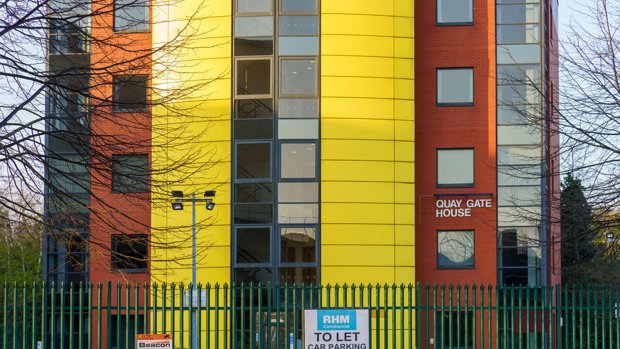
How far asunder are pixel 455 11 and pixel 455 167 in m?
6.80

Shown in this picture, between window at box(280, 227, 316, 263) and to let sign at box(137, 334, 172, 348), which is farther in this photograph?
window at box(280, 227, 316, 263)

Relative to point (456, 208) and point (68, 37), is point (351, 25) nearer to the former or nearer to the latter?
point (456, 208)

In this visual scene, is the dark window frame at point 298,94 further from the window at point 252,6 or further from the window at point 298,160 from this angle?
the window at point 252,6

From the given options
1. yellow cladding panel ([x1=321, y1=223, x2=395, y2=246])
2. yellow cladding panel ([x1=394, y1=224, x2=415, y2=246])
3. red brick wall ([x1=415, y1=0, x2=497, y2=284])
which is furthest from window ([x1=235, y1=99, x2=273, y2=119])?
red brick wall ([x1=415, y1=0, x2=497, y2=284])

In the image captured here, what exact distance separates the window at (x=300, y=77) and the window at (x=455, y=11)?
23.4 ft

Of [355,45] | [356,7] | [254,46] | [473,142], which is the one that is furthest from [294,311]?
[473,142]

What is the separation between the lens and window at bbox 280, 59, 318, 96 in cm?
4338

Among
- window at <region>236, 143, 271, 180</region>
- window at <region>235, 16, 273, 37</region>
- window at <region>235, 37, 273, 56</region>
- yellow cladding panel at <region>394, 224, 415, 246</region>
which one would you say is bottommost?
yellow cladding panel at <region>394, 224, 415, 246</region>

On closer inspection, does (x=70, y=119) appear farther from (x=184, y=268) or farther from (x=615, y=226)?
(x=184, y=268)

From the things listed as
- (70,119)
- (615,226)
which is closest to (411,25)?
(615,226)

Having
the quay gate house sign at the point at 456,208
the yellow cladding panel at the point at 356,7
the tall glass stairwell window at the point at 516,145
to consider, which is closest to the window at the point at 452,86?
the tall glass stairwell window at the point at 516,145

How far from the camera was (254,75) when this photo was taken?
43.4 meters

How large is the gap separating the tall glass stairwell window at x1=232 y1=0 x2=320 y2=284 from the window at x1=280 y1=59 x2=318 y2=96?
40mm

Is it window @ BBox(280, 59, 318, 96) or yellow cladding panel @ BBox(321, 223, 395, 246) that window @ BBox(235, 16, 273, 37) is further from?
yellow cladding panel @ BBox(321, 223, 395, 246)
